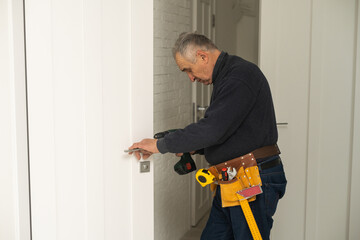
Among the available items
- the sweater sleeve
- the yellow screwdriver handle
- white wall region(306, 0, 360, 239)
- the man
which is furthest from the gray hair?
white wall region(306, 0, 360, 239)

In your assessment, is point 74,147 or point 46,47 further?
point 74,147

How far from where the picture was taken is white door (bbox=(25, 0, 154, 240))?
2039 mm

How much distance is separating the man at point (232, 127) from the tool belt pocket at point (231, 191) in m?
0.04

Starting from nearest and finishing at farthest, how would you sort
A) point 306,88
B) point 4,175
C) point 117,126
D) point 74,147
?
point 4,175, point 74,147, point 117,126, point 306,88

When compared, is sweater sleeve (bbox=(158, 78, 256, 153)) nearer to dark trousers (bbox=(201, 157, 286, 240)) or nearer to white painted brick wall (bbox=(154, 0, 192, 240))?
dark trousers (bbox=(201, 157, 286, 240))

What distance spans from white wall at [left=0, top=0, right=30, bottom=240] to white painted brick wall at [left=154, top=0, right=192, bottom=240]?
1.51 m

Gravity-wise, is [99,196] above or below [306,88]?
below

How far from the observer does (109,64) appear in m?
2.23

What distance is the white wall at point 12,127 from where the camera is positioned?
192 cm

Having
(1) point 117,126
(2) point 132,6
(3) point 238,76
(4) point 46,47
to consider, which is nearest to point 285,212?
(3) point 238,76

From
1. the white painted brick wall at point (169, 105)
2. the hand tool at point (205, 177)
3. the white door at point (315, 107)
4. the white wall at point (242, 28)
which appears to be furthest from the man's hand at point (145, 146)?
the white wall at point (242, 28)

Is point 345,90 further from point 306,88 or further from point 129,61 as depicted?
point 129,61

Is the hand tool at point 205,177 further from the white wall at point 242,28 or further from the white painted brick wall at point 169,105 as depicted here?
the white wall at point 242,28

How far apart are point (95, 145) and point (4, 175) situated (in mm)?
425
